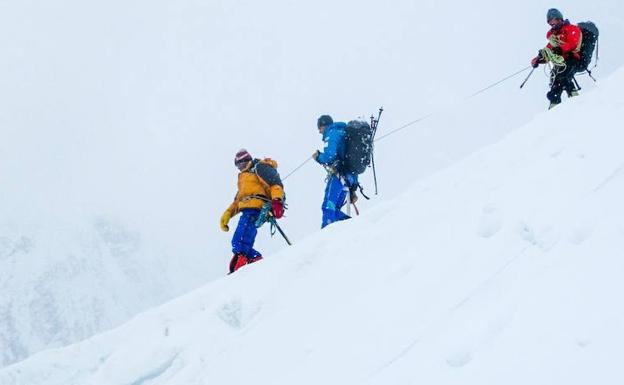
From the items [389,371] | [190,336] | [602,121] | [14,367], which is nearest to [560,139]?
[602,121]

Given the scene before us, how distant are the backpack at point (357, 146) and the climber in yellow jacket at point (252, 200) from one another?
4.54 feet

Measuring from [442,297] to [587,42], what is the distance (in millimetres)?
9374

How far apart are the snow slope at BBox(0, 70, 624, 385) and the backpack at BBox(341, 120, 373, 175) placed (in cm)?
252

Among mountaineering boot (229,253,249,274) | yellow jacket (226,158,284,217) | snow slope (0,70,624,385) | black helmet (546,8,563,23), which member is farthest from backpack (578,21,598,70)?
mountaineering boot (229,253,249,274)

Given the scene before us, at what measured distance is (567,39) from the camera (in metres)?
12.4

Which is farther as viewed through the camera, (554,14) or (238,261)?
(554,14)

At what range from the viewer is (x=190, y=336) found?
24.8 feet

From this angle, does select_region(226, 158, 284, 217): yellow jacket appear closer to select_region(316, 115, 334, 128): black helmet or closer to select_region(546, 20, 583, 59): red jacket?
select_region(316, 115, 334, 128): black helmet

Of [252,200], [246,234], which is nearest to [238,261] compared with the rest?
[246,234]

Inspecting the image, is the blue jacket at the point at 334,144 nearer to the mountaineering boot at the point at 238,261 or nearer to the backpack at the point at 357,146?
the backpack at the point at 357,146

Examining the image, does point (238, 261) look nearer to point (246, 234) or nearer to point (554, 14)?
point (246, 234)

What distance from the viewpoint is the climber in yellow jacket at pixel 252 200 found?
460 inches

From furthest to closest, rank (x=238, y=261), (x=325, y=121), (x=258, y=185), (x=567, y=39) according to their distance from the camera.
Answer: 1. (x=567, y=39)
2. (x=325, y=121)
3. (x=258, y=185)
4. (x=238, y=261)

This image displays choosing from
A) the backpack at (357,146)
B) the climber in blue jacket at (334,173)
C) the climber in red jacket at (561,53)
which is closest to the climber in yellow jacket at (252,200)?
the climber in blue jacket at (334,173)
